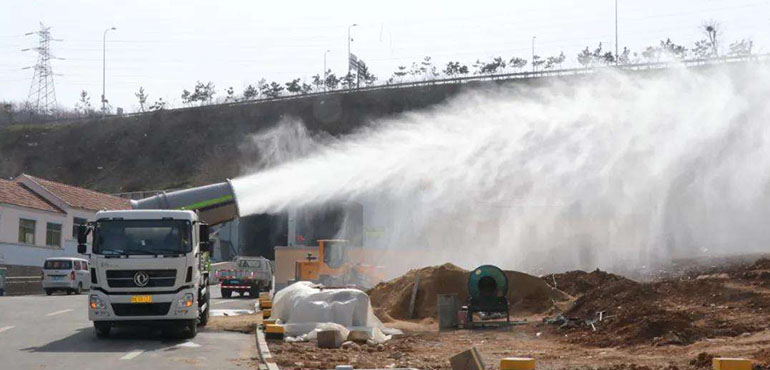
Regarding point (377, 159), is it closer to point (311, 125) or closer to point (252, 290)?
point (252, 290)

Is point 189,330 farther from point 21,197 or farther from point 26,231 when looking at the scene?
point 21,197

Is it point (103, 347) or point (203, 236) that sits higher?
point (203, 236)

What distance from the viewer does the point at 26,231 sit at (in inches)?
2502

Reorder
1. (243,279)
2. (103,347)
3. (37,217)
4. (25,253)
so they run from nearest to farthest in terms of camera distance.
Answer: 1. (103,347)
2. (243,279)
3. (25,253)
4. (37,217)

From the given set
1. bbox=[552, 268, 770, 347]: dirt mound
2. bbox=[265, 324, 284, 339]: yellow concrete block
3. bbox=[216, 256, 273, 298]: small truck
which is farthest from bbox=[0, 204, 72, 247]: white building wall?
bbox=[552, 268, 770, 347]: dirt mound

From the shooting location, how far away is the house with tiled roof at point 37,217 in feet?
200

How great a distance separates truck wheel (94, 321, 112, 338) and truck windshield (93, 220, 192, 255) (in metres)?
1.93

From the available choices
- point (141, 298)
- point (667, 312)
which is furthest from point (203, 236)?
point (667, 312)

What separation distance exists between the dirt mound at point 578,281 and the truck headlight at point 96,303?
1660 centimetres

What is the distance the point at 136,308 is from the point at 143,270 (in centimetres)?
94

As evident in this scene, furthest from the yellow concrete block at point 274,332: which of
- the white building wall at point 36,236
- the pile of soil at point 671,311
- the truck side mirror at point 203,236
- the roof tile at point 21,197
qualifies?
the roof tile at point 21,197

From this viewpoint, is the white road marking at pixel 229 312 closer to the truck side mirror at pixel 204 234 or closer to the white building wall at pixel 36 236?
the truck side mirror at pixel 204 234

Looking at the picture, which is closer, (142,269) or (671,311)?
(142,269)

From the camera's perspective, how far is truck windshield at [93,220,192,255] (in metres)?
22.1
